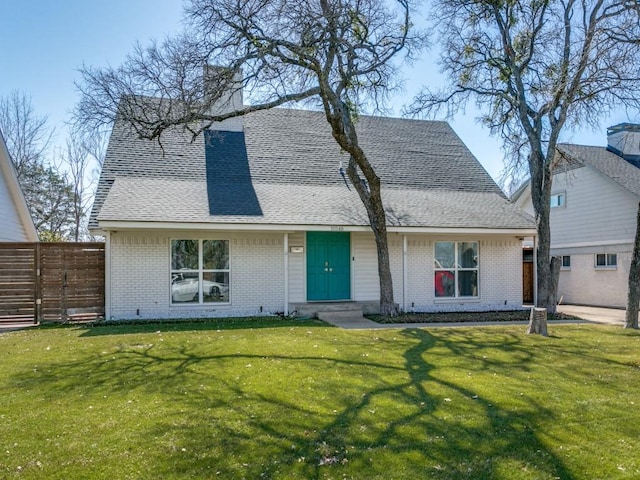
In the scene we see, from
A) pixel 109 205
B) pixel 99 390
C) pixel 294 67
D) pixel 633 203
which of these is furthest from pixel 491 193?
pixel 99 390

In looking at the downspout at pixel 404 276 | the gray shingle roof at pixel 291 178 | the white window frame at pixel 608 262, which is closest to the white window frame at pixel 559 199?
the white window frame at pixel 608 262

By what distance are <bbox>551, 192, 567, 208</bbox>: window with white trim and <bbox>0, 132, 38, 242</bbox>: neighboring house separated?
68.9ft

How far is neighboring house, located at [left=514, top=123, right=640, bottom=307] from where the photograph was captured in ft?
55.2

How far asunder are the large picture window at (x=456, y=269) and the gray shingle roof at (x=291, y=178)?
105cm

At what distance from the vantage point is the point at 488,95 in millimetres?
15031

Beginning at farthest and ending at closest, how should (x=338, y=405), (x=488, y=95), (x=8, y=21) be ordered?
(x=488, y=95)
(x=8, y=21)
(x=338, y=405)

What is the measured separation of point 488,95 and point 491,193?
371 cm

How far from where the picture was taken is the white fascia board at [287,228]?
1130 centimetres

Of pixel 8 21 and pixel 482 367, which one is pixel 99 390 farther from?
pixel 8 21

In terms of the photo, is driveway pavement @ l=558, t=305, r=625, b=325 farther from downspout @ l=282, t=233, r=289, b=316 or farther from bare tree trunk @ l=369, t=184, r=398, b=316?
downspout @ l=282, t=233, r=289, b=316

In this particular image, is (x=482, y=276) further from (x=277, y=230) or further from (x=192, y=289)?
(x=192, y=289)

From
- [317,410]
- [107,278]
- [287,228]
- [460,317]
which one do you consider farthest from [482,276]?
[317,410]

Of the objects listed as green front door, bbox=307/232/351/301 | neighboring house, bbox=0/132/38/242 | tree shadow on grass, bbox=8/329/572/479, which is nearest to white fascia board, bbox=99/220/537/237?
green front door, bbox=307/232/351/301

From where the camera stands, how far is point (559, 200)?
66.0 ft
